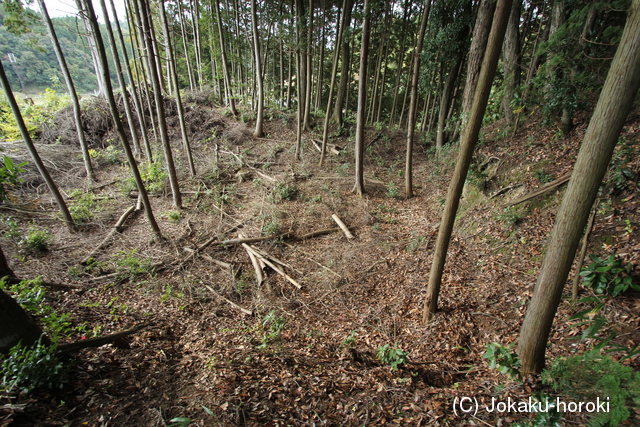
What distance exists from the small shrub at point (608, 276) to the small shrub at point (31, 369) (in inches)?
270

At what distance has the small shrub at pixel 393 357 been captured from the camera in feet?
13.0

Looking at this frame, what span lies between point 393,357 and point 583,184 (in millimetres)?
3344

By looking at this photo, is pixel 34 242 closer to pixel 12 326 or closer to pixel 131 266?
pixel 131 266

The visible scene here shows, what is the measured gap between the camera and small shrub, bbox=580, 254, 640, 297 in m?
3.68

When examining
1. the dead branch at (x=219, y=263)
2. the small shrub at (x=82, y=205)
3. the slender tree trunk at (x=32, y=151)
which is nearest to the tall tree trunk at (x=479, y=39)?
the dead branch at (x=219, y=263)

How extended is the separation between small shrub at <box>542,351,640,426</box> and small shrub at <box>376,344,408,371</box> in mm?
1699

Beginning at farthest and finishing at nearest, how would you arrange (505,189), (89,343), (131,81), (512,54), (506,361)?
(131,81) → (512,54) → (505,189) → (89,343) → (506,361)

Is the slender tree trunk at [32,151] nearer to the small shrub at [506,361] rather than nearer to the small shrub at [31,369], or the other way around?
the small shrub at [31,369]

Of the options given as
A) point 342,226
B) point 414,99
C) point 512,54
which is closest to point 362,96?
point 414,99

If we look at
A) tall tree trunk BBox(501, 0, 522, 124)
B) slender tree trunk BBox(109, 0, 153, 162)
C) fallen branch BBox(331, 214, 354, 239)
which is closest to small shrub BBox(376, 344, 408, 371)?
fallen branch BBox(331, 214, 354, 239)

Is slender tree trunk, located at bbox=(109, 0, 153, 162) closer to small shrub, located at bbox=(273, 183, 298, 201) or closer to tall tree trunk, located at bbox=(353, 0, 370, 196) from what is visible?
small shrub, located at bbox=(273, 183, 298, 201)

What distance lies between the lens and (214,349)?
14.8 ft

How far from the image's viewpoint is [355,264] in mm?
7250

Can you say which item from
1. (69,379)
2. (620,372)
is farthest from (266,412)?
(620,372)
